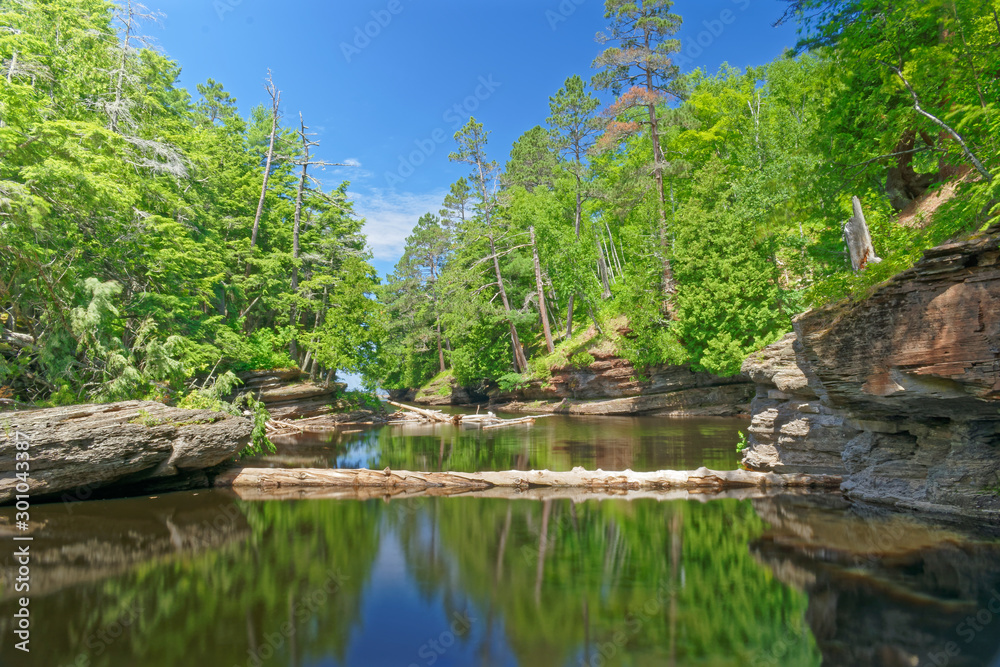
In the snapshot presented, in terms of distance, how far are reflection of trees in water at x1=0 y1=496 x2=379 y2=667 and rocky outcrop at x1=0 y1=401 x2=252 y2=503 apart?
2.66 m

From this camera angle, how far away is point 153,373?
1448 cm

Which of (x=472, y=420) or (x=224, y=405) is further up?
(x=224, y=405)

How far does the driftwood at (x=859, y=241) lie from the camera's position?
9.51 metres

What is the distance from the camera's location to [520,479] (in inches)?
487

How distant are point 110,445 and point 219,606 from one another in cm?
648

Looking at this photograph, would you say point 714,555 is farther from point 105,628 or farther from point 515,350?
point 515,350

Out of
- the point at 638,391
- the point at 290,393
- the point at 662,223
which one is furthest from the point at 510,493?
the point at 662,223

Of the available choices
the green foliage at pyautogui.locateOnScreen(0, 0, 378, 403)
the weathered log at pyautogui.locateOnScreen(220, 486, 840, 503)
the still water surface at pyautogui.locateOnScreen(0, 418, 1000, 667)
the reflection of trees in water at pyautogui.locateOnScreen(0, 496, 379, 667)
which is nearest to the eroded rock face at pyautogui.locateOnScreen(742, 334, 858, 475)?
the weathered log at pyautogui.locateOnScreen(220, 486, 840, 503)

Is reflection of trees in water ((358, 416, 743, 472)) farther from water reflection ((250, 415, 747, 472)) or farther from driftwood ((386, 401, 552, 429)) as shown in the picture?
driftwood ((386, 401, 552, 429))

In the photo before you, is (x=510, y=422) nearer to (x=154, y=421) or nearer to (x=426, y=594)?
(x=154, y=421)

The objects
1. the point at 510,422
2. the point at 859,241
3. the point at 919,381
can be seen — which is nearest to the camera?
the point at 919,381

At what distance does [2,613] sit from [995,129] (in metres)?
15.4

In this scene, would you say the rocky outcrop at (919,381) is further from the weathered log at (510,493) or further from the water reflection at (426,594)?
the water reflection at (426,594)

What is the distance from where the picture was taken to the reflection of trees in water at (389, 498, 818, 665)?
5.42 metres
